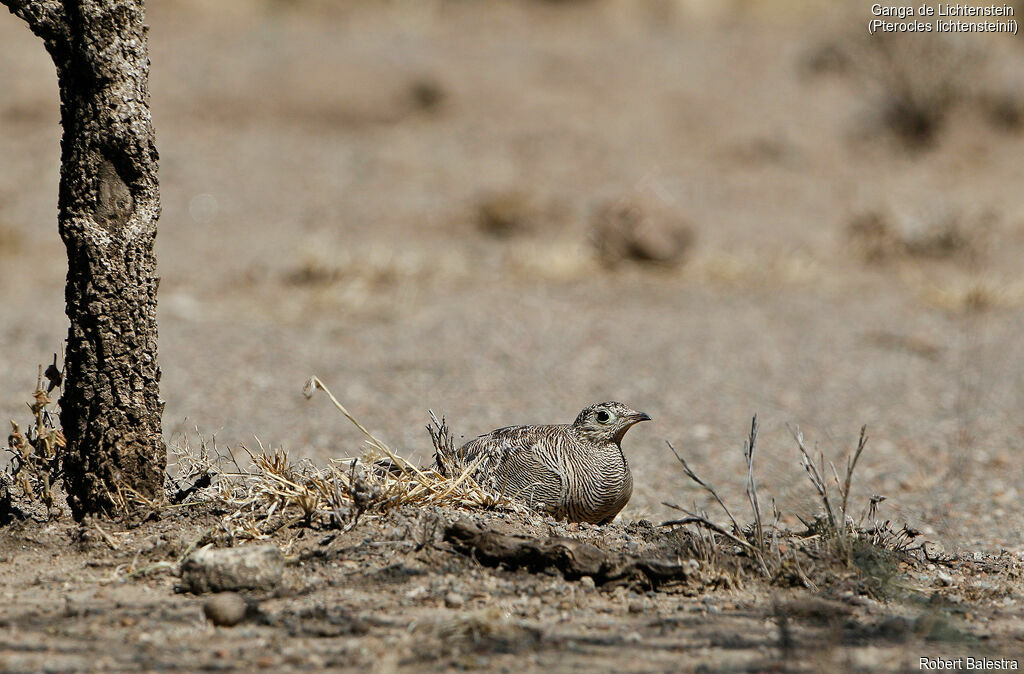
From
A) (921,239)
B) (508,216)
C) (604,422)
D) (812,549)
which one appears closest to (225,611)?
(604,422)

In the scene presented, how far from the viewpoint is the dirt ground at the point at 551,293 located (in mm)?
3314

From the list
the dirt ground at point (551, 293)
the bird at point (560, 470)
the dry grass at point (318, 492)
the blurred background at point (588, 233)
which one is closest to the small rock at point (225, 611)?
the dirt ground at point (551, 293)

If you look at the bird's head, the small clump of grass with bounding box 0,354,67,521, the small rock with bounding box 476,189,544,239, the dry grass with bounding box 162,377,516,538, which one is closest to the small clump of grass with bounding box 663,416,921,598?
the bird's head

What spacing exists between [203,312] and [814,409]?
17.6 feet

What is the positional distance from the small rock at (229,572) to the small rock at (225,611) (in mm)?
162

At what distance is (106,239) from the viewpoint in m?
3.69

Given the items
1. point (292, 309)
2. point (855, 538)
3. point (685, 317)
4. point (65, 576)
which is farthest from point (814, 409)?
point (65, 576)

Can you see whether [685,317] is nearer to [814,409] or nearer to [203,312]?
[814,409]

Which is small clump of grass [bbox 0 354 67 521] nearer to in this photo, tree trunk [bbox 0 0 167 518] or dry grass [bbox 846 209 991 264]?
tree trunk [bbox 0 0 167 518]

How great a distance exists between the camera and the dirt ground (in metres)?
3.31

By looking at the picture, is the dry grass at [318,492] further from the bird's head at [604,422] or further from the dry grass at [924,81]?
the dry grass at [924,81]

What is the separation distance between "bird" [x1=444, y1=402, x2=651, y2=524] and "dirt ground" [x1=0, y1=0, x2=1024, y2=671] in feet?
0.59

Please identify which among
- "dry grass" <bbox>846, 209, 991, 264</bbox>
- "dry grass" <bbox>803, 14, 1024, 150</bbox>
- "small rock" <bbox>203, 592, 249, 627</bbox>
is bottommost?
"small rock" <bbox>203, 592, 249, 627</bbox>

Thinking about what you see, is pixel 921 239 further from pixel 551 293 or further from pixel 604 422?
pixel 604 422
